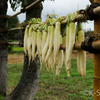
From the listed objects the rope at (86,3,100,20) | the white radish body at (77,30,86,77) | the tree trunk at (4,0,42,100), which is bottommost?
the tree trunk at (4,0,42,100)

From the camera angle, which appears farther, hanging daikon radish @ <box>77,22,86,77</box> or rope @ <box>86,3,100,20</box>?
hanging daikon radish @ <box>77,22,86,77</box>

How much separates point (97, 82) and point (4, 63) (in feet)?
10.2

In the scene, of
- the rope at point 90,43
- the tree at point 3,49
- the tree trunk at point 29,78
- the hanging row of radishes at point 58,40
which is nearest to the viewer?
the rope at point 90,43

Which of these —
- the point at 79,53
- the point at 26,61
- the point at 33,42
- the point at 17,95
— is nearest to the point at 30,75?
the point at 26,61

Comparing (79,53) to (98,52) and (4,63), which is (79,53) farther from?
(4,63)

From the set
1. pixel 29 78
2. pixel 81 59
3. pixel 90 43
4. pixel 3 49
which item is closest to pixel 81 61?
pixel 81 59

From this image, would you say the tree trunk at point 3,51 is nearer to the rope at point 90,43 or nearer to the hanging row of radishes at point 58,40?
the hanging row of radishes at point 58,40

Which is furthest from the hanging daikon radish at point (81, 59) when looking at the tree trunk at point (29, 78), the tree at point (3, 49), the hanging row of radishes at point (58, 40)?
the tree at point (3, 49)

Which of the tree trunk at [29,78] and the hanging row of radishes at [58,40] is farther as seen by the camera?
the tree trunk at [29,78]

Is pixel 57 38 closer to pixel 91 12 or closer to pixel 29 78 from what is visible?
pixel 91 12

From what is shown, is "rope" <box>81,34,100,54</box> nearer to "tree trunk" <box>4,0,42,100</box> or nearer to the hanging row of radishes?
the hanging row of radishes

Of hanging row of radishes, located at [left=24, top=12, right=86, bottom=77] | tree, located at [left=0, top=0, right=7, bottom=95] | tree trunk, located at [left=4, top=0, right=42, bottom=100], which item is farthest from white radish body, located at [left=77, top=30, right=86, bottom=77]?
tree, located at [left=0, top=0, right=7, bottom=95]

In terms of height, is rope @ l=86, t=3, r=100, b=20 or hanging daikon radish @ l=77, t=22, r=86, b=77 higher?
rope @ l=86, t=3, r=100, b=20

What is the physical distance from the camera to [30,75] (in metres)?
3.09
